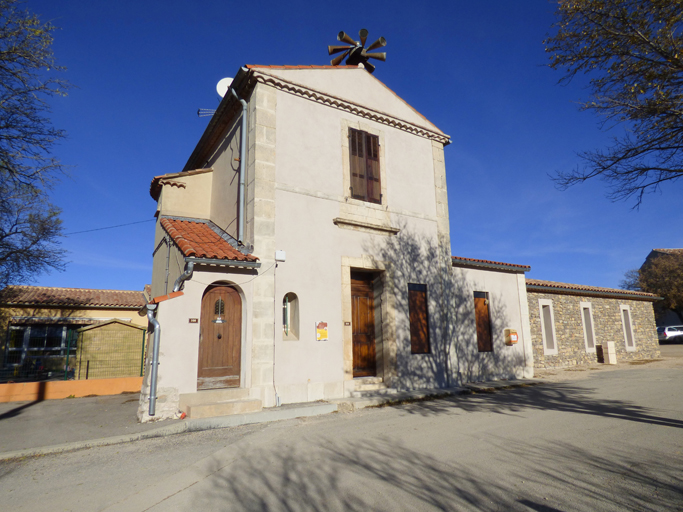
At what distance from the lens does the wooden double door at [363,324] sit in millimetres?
10398

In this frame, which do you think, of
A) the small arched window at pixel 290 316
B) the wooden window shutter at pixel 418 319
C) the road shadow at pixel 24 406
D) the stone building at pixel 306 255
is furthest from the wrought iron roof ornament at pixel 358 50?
the road shadow at pixel 24 406

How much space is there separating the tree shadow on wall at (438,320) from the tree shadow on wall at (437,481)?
5.34 meters

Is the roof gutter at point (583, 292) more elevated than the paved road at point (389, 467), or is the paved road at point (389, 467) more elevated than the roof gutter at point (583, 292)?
the roof gutter at point (583, 292)

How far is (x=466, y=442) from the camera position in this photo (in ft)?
18.7

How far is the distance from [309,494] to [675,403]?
811 cm

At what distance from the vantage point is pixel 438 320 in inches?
452

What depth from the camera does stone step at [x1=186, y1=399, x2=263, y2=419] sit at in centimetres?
723

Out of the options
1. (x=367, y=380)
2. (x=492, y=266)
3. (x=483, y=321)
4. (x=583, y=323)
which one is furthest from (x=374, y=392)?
(x=583, y=323)

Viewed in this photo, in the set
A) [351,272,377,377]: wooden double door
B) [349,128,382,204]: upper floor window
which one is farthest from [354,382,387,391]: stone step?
[349,128,382,204]: upper floor window

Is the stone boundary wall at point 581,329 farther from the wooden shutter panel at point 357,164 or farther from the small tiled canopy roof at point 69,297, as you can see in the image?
the small tiled canopy roof at point 69,297

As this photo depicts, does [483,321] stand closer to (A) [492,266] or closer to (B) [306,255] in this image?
(A) [492,266]

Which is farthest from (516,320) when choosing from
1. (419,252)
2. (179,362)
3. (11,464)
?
(11,464)

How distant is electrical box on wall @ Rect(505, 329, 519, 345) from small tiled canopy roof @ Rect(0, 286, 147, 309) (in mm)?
15198

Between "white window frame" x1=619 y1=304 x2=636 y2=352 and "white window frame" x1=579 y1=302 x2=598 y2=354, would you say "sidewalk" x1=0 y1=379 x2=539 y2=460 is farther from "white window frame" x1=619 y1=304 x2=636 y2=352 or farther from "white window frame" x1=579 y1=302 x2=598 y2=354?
"white window frame" x1=619 y1=304 x2=636 y2=352
